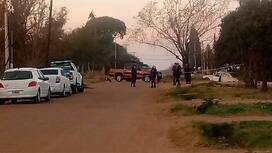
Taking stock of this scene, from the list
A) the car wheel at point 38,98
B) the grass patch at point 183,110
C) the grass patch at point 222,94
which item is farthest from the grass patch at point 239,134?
the car wheel at point 38,98

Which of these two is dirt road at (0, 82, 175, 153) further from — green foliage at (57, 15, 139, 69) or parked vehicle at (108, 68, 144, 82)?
green foliage at (57, 15, 139, 69)

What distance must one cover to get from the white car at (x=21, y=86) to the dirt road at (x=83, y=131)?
379 cm

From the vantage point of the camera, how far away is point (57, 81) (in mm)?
33844

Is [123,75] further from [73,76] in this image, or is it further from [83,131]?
[83,131]

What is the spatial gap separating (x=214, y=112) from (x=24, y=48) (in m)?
35.1

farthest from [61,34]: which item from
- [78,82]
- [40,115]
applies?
[40,115]

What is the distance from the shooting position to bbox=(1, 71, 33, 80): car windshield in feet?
92.6

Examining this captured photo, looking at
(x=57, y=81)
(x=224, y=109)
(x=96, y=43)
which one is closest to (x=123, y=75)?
(x=96, y=43)

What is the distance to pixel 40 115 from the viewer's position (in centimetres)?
2123

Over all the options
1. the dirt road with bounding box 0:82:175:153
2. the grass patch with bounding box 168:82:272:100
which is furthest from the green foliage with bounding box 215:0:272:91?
the dirt road with bounding box 0:82:175:153

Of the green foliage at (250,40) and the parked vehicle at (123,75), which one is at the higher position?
the green foliage at (250,40)

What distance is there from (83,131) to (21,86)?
11983 millimetres

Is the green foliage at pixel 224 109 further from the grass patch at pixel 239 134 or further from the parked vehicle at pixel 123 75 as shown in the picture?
the parked vehicle at pixel 123 75

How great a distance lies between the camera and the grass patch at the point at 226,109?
19812 mm
